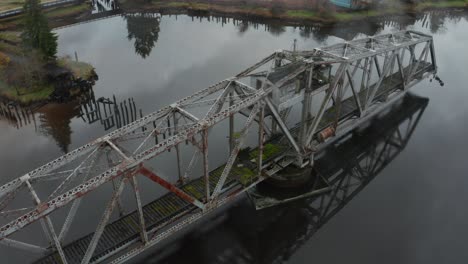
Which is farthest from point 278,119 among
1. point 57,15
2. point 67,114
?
point 57,15

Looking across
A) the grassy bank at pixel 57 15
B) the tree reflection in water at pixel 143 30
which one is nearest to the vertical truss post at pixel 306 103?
the tree reflection in water at pixel 143 30

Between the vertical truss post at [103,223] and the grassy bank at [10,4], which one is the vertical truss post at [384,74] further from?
the grassy bank at [10,4]

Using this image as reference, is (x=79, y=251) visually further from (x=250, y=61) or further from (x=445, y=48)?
(x=445, y=48)

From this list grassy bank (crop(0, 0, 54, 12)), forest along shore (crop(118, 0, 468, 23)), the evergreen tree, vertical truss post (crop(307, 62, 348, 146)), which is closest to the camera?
vertical truss post (crop(307, 62, 348, 146))

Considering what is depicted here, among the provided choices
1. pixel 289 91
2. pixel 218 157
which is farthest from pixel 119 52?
pixel 289 91

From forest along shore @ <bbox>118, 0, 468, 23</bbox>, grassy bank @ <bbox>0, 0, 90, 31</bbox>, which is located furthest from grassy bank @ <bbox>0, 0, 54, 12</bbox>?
forest along shore @ <bbox>118, 0, 468, 23</bbox>

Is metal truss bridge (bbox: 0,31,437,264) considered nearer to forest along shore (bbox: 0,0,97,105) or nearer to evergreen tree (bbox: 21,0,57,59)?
forest along shore (bbox: 0,0,97,105)

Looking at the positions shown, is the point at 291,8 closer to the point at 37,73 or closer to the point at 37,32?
the point at 37,32
